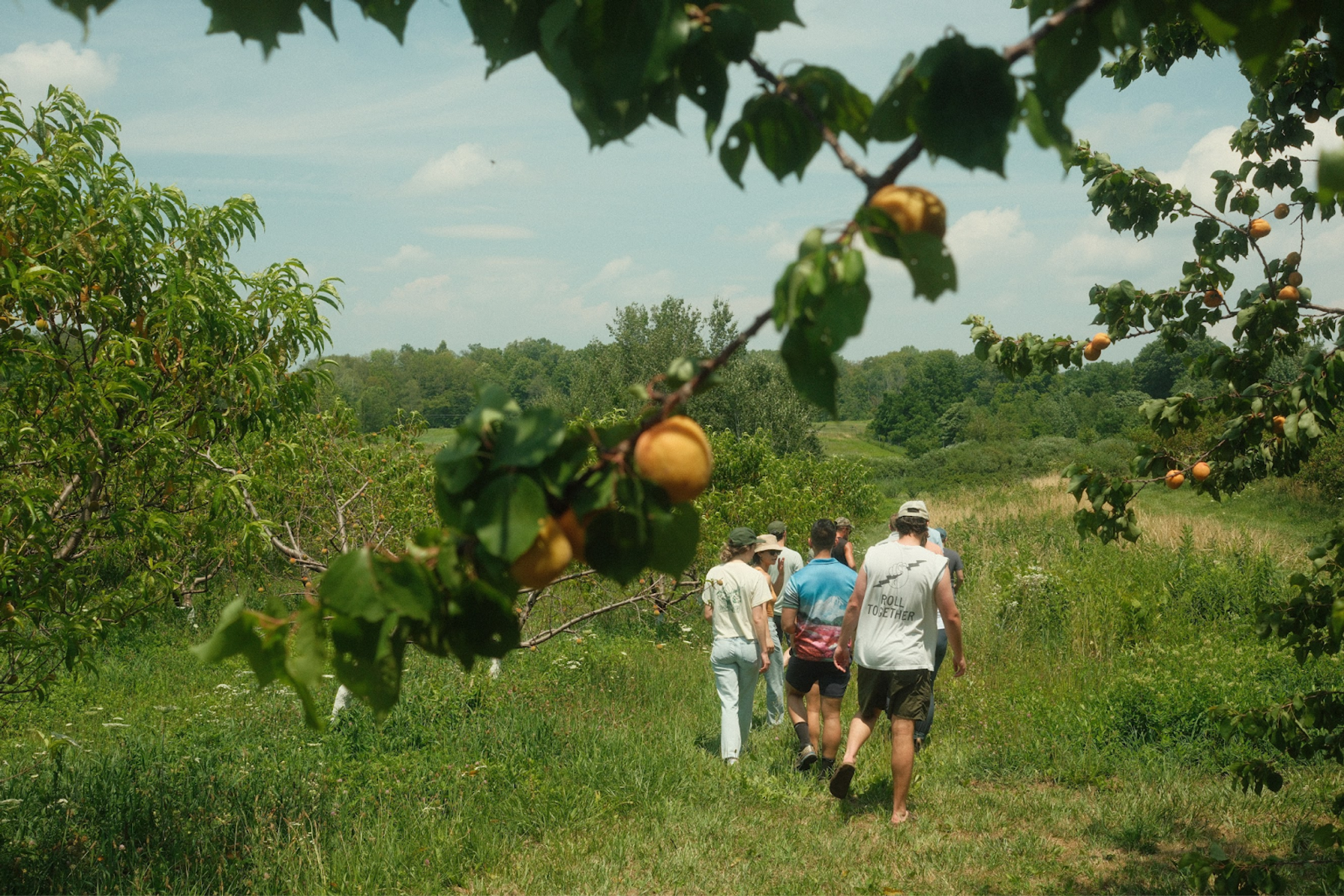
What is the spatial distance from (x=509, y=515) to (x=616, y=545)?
160 mm

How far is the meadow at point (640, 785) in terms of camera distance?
15.2 ft

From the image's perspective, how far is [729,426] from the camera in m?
28.3

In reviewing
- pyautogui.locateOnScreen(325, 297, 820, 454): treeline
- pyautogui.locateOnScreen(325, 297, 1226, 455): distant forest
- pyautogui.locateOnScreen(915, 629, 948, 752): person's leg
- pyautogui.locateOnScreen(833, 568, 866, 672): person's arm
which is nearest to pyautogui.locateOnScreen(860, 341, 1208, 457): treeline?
pyautogui.locateOnScreen(325, 297, 1226, 455): distant forest

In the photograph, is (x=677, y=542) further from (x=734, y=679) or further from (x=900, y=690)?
(x=734, y=679)

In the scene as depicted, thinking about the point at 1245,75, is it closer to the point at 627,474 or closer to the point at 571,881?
the point at 627,474

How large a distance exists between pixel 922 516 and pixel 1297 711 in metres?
2.46

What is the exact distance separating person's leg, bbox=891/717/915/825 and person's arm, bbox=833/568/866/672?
1.75 feet

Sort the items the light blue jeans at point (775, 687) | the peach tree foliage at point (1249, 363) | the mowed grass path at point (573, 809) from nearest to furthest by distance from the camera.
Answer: the peach tree foliage at point (1249, 363) → the mowed grass path at point (573, 809) → the light blue jeans at point (775, 687)

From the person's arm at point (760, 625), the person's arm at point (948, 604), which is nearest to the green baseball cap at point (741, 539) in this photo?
the person's arm at point (760, 625)

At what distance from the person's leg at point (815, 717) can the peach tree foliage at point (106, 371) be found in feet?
12.6

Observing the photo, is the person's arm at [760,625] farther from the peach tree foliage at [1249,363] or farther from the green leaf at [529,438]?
the green leaf at [529,438]

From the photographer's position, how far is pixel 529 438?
946 millimetres

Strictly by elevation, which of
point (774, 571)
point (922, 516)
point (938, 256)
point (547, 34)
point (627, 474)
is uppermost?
point (547, 34)

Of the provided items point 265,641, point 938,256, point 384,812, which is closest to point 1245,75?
point 938,256
